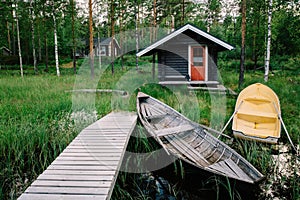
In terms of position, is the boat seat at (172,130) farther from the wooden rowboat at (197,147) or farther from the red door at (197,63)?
the red door at (197,63)

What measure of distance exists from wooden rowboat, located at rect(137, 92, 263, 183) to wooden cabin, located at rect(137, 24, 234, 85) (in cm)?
515

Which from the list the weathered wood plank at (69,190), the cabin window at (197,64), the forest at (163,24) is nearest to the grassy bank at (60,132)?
the weathered wood plank at (69,190)

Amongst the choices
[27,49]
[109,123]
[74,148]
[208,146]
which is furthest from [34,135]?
[27,49]

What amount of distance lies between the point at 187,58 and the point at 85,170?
9100 millimetres

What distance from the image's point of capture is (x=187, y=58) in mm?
11227

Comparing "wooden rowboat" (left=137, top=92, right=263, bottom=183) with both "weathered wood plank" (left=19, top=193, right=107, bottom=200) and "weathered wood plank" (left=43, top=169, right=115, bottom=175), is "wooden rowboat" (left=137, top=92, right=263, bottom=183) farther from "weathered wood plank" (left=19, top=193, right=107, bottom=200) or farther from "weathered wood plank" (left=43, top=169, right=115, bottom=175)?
"weathered wood plank" (left=19, top=193, right=107, bottom=200)

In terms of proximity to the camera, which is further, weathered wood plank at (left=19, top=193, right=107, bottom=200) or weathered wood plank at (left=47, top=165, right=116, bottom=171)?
weathered wood plank at (left=47, top=165, right=116, bottom=171)

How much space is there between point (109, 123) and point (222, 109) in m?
3.69

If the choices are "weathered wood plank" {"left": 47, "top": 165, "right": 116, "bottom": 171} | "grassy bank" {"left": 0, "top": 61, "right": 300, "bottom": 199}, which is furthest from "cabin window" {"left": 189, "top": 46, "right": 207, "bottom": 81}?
"weathered wood plank" {"left": 47, "top": 165, "right": 116, "bottom": 171}

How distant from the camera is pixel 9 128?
4.65 meters

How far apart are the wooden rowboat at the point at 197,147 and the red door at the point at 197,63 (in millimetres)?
5399

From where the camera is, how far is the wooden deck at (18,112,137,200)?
2537 mm

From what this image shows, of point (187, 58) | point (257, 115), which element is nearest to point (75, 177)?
point (257, 115)

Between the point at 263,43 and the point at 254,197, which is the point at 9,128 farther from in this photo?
the point at 263,43
